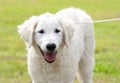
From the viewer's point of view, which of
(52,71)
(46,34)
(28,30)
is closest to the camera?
(46,34)

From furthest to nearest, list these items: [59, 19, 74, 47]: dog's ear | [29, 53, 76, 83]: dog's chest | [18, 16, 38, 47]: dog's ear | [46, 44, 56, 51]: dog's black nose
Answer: [29, 53, 76, 83]: dog's chest → [59, 19, 74, 47]: dog's ear → [18, 16, 38, 47]: dog's ear → [46, 44, 56, 51]: dog's black nose

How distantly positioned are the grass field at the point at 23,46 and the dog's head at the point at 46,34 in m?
2.88

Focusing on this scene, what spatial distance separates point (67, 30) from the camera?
8219mm

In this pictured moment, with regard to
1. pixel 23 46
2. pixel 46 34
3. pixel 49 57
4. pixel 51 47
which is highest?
pixel 46 34

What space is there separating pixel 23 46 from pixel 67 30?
8.32 m

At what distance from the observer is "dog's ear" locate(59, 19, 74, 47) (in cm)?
815

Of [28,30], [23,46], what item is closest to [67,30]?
[28,30]

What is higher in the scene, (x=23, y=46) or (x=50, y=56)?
(x=50, y=56)

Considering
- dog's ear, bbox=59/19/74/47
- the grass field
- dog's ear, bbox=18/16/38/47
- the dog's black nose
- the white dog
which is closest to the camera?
the dog's black nose

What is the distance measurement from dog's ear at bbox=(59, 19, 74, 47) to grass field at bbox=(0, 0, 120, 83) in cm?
287

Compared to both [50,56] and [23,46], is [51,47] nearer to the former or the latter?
[50,56]

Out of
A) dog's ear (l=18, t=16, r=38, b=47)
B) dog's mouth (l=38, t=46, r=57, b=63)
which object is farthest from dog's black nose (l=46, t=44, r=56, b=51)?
dog's ear (l=18, t=16, r=38, b=47)

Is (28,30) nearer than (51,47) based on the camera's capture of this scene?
No

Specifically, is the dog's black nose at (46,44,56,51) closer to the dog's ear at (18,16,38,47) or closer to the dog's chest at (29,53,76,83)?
the dog's ear at (18,16,38,47)
